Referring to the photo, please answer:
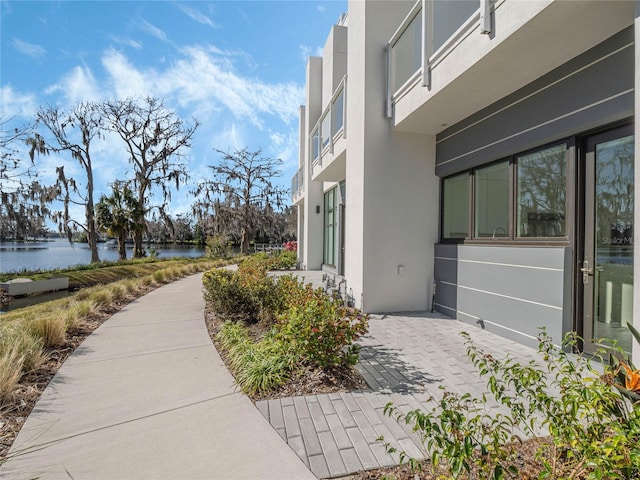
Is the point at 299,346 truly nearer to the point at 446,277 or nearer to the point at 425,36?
the point at 446,277

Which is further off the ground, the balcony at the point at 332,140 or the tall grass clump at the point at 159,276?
the balcony at the point at 332,140

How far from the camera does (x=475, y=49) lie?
A: 4.05 m

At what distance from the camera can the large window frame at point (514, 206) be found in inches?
162

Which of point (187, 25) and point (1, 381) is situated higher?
point (187, 25)

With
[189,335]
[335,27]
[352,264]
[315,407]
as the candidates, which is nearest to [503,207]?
[352,264]

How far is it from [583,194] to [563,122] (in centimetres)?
94

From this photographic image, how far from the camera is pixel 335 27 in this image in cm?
1184

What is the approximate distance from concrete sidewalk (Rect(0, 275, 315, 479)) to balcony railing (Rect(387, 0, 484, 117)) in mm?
4875

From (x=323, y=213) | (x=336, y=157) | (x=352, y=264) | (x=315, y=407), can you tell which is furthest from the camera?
(x=323, y=213)

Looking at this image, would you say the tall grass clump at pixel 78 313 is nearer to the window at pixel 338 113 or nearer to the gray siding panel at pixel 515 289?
the gray siding panel at pixel 515 289

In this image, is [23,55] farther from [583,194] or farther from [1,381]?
[583,194]

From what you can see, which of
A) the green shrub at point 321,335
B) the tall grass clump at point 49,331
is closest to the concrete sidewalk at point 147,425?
the tall grass clump at point 49,331

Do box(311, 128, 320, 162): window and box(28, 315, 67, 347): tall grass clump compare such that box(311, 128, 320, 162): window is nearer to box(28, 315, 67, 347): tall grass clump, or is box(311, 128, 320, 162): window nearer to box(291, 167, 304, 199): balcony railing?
box(291, 167, 304, 199): balcony railing

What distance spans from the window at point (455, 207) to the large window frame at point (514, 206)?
4cm
